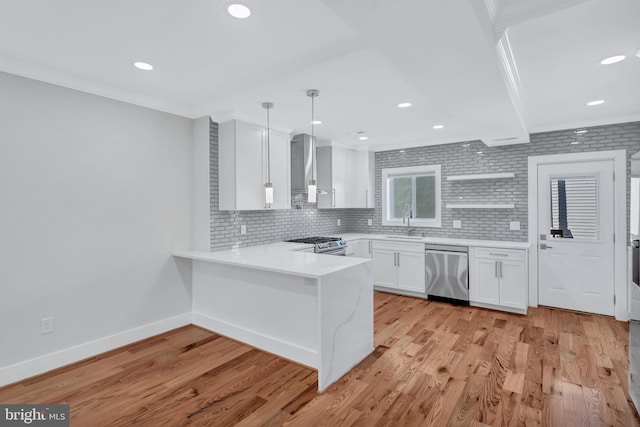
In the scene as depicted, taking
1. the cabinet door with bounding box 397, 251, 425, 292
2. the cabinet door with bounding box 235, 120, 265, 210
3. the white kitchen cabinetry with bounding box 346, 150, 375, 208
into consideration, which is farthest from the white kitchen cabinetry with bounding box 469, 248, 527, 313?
the cabinet door with bounding box 235, 120, 265, 210

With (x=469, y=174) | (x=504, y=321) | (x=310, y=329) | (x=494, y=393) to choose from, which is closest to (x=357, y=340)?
(x=310, y=329)

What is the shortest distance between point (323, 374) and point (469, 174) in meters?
4.02

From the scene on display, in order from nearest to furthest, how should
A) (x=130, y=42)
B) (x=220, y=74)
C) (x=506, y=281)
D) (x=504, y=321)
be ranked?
(x=130, y=42), (x=220, y=74), (x=504, y=321), (x=506, y=281)

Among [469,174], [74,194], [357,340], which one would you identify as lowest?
[357,340]

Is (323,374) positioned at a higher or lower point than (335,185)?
lower

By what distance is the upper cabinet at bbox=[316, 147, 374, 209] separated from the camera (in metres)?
5.54

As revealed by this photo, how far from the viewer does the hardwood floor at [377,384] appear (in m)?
2.26

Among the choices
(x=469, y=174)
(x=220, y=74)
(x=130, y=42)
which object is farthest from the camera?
(x=469, y=174)

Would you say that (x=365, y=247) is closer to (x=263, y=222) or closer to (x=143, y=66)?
(x=263, y=222)

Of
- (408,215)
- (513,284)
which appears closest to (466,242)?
(513,284)

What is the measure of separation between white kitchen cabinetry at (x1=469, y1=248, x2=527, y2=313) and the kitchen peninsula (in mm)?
2173

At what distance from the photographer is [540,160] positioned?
461cm

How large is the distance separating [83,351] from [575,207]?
5996mm

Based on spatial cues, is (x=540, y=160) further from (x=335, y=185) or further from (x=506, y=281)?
(x=335, y=185)
